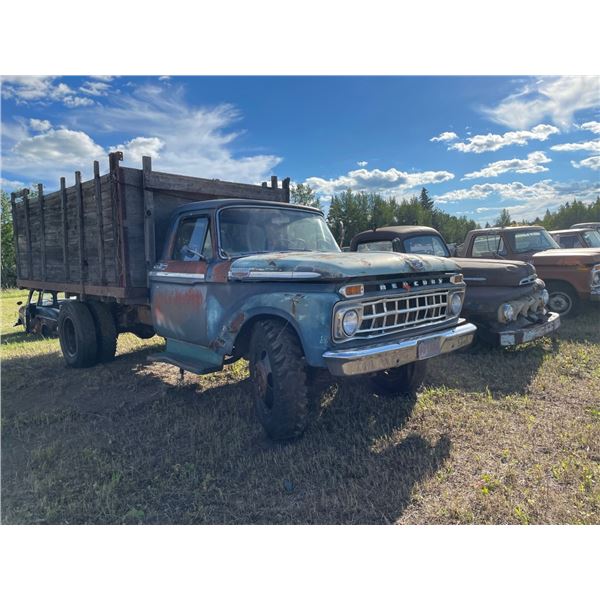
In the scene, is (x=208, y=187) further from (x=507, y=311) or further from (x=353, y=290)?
(x=507, y=311)

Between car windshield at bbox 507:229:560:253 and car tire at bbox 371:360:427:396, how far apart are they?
16.9 ft

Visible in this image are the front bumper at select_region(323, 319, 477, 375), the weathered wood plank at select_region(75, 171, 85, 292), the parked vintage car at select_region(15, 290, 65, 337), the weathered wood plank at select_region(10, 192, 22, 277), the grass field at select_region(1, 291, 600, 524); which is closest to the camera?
the grass field at select_region(1, 291, 600, 524)

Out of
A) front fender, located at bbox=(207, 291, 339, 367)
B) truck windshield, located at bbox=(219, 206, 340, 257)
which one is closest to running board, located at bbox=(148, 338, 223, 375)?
front fender, located at bbox=(207, 291, 339, 367)

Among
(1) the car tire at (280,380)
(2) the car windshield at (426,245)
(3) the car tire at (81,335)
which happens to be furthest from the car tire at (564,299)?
(3) the car tire at (81,335)

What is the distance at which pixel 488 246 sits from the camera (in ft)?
28.3

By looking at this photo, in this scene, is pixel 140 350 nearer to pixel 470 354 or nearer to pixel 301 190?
pixel 470 354

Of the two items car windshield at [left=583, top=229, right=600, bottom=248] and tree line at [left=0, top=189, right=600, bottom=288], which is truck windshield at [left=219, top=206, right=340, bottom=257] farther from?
tree line at [left=0, top=189, right=600, bottom=288]

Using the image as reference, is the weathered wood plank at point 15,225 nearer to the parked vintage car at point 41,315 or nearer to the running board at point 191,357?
the parked vintage car at point 41,315

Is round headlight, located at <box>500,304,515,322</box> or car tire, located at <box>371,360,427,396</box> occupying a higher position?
round headlight, located at <box>500,304,515,322</box>

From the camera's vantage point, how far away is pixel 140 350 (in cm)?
751

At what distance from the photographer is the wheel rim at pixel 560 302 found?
8.28 m

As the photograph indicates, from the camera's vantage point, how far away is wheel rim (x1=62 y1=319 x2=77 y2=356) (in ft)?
21.5

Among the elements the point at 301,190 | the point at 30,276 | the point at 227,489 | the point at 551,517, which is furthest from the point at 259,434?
the point at 301,190

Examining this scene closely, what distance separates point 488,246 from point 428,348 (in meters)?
5.83
